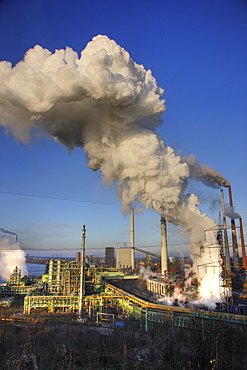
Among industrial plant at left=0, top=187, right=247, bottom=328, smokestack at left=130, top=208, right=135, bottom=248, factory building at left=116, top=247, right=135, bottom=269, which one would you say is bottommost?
industrial plant at left=0, top=187, right=247, bottom=328

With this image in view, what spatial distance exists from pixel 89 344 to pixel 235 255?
32758mm

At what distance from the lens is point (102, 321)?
798 inches

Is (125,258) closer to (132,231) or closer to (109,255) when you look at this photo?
(132,231)

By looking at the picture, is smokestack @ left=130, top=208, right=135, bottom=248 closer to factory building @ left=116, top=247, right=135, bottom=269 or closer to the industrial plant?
factory building @ left=116, top=247, right=135, bottom=269

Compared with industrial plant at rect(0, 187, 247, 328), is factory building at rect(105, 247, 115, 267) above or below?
above

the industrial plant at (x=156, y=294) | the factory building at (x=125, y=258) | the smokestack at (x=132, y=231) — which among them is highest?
the smokestack at (x=132, y=231)

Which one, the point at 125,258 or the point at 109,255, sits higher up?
the point at 109,255

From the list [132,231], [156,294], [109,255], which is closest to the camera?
[156,294]

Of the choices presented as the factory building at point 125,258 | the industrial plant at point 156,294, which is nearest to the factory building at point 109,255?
the factory building at point 125,258

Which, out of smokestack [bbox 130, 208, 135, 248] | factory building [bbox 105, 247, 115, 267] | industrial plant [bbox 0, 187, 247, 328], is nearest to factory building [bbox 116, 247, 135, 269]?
smokestack [bbox 130, 208, 135, 248]

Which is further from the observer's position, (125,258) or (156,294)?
(125,258)

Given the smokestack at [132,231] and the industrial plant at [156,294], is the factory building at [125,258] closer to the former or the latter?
the smokestack at [132,231]

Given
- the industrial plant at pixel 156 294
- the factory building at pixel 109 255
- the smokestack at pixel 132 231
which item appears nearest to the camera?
the industrial plant at pixel 156 294

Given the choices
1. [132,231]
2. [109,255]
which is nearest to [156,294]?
[132,231]
